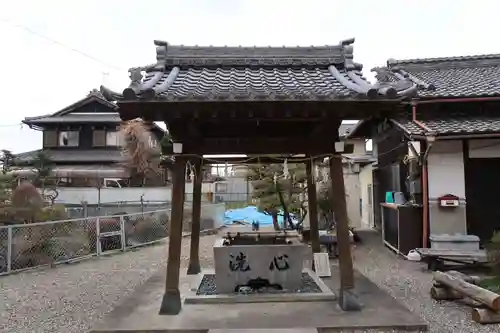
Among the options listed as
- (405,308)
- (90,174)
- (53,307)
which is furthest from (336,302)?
(90,174)

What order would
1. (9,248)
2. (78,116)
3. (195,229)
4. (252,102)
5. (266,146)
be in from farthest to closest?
(78,116), (9,248), (195,229), (266,146), (252,102)

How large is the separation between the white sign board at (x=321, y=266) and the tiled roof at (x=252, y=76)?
3328mm

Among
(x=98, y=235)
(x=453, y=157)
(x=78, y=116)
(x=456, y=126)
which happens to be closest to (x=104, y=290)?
(x=98, y=235)

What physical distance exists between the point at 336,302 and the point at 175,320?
2.22 metres

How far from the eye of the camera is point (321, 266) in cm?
766

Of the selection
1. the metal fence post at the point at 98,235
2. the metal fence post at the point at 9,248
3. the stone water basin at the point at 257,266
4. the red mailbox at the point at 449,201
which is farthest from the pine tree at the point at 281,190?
the metal fence post at the point at 9,248

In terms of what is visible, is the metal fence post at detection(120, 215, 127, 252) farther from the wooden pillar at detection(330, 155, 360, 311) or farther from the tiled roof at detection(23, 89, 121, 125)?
the tiled roof at detection(23, 89, 121, 125)

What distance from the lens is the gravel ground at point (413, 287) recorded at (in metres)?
5.27

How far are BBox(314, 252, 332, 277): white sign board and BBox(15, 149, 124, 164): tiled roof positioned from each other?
71.0 feet

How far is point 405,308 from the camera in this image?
5.70 metres

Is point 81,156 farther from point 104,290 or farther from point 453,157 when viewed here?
point 453,157

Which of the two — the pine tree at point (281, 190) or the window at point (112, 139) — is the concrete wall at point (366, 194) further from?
the window at point (112, 139)

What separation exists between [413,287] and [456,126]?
4309 millimetres

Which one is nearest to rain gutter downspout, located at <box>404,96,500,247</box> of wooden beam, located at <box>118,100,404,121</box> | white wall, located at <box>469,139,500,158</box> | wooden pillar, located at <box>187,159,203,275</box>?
white wall, located at <box>469,139,500,158</box>
